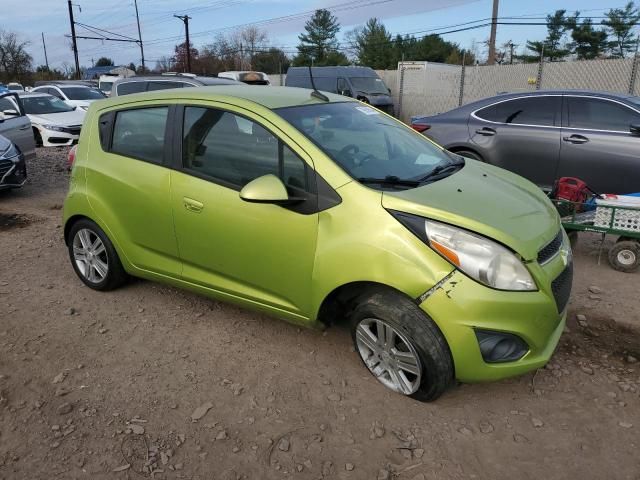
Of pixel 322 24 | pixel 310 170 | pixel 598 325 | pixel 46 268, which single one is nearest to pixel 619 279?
pixel 598 325

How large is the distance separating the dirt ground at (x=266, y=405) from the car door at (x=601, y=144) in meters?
2.20

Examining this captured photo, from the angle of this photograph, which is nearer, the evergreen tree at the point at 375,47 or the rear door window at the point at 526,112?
the rear door window at the point at 526,112

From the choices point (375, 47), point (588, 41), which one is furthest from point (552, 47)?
point (375, 47)

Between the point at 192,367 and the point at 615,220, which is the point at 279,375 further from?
the point at 615,220

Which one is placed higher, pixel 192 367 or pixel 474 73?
pixel 474 73

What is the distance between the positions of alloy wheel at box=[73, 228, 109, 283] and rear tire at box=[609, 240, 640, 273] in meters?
4.39

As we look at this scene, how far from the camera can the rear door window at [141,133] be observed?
3.68 metres

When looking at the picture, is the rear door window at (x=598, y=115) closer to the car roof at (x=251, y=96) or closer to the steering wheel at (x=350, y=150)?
the car roof at (x=251, y=96)

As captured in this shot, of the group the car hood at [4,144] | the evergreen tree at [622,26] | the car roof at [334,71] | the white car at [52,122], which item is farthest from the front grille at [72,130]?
the evergreen tree at [622,26]

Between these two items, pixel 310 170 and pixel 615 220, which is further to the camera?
pixel 615 220

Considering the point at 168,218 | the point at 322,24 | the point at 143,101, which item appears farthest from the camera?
the point at 322,24

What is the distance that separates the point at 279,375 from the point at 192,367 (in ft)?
1.88

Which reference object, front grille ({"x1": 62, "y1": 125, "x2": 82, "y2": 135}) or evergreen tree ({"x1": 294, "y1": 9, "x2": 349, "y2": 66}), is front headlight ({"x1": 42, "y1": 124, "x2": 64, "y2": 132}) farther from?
evergreen tree ({"x1": 294, "y1": 9, "x2": 349, "y2": 66})

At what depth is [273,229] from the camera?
122 inches
